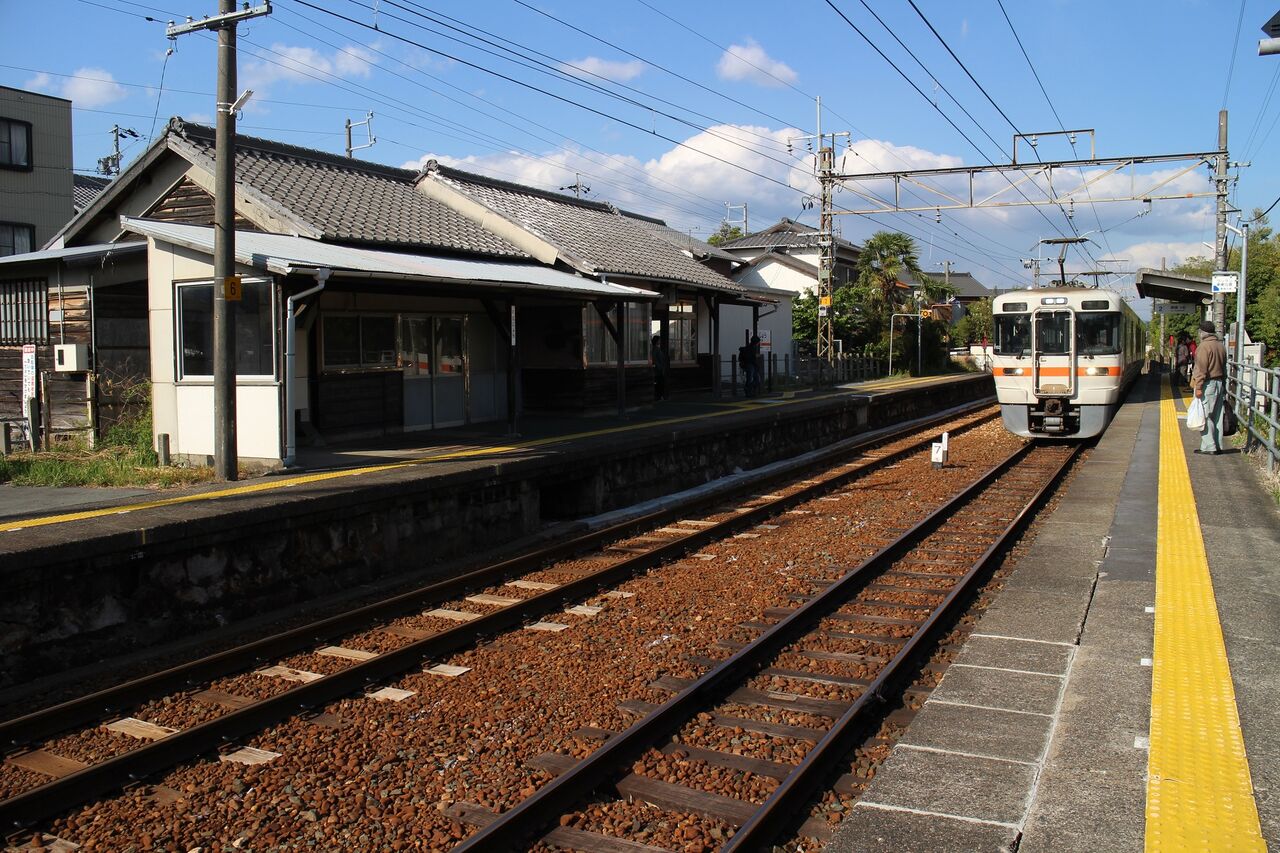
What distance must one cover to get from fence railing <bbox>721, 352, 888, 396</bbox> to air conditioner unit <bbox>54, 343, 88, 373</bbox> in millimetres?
16246

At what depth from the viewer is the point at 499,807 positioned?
443 centimetres

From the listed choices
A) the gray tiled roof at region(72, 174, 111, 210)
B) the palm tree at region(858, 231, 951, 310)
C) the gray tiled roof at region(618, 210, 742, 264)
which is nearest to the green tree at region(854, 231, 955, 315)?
the palm tree at region(858, 231, 951, 310)

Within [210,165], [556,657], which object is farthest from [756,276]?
[556,657]

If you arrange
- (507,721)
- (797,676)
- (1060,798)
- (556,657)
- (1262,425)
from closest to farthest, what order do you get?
(1060,798) < (507,721) < (797,676) < (556,657) < (1262,425)

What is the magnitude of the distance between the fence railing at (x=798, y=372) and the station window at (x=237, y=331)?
653 inches

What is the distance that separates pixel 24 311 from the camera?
15031mm

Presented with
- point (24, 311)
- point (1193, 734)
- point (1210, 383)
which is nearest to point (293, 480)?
point (24, 311)

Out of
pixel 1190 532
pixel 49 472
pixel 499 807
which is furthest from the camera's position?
pixel 49 472

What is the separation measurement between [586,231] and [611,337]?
13.0ft

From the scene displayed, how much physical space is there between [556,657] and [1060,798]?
11.5ft

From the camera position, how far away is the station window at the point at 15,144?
2873 cm

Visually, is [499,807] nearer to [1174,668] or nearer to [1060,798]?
[1060,798]

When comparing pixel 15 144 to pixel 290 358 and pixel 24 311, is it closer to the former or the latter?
pixel 24 311

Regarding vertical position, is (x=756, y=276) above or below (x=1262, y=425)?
above
